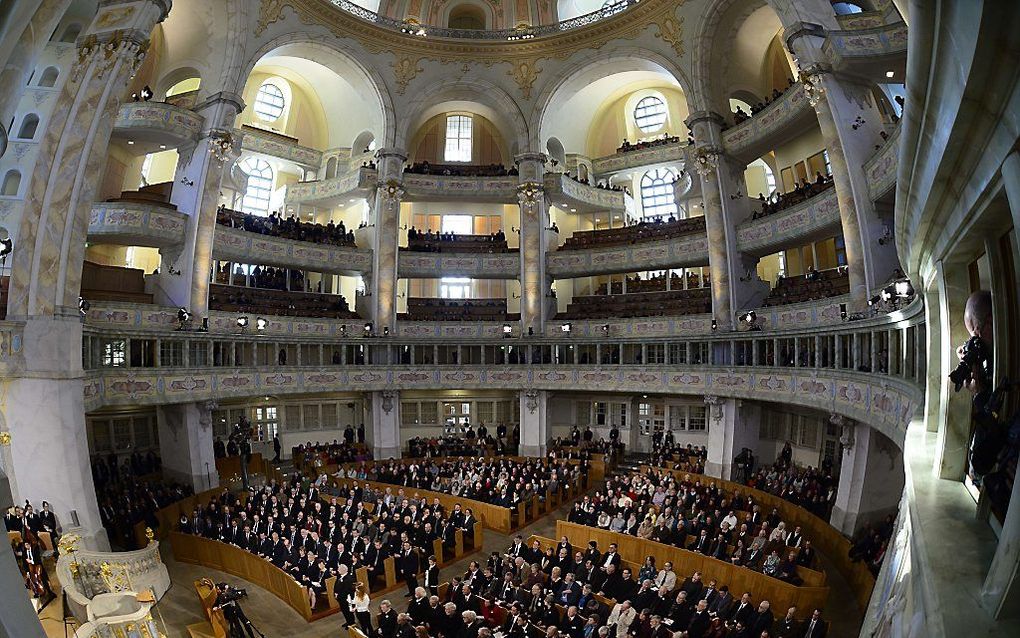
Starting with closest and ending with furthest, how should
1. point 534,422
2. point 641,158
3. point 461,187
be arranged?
point 534,422, point 461,187, point 641,158

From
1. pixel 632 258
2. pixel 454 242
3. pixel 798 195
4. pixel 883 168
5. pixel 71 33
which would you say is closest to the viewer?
pixel 883 168

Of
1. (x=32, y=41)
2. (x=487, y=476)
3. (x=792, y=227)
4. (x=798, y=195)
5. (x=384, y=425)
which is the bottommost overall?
(x=487, y=476)

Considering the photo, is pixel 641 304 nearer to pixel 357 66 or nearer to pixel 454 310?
pixel 454 310

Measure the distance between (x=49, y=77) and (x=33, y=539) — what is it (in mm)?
13642

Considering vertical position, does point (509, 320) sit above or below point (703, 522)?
above

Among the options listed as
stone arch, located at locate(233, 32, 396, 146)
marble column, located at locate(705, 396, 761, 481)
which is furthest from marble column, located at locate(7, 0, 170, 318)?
marble column, located at locate(705, 396, 761, 481)

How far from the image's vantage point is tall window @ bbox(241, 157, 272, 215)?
3088 centimetres

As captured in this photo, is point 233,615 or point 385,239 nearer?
point 233,615

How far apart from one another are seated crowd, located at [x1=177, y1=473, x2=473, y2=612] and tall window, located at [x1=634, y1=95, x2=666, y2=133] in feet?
81.6

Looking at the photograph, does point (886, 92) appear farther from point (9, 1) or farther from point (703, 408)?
point (9, 1)

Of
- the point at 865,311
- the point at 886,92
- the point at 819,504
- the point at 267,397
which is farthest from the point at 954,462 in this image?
the point at 267,397

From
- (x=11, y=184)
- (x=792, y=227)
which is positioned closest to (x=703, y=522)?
(x=792, y=227)

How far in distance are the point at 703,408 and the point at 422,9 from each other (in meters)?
23.9

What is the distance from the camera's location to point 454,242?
99.7ft
